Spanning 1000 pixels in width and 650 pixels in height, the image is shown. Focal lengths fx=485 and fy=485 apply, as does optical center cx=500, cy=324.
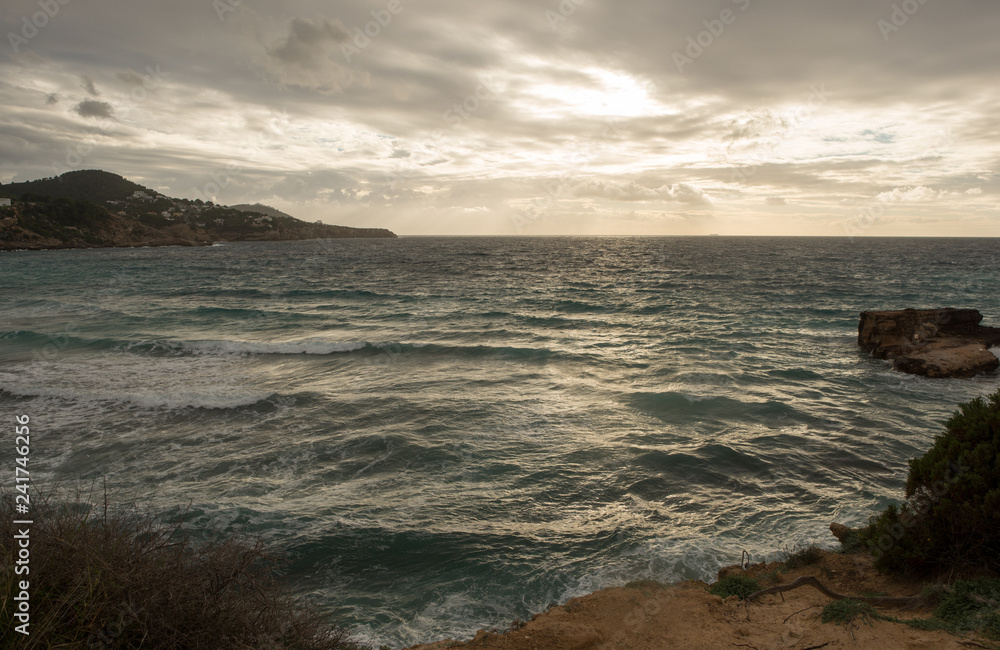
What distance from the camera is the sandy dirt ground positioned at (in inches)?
202

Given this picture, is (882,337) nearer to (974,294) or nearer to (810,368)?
(810,368)

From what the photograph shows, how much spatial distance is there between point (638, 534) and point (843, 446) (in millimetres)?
7080

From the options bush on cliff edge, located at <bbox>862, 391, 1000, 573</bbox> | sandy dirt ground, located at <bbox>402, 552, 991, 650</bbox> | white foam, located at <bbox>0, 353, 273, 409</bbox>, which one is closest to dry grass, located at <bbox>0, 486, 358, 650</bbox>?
sandy dirt ground, located at <bbox>402, 552, 991, 650</bbox>

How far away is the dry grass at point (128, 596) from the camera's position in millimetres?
3406

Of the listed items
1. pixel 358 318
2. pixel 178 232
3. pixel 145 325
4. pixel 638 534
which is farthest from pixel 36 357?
pixel 178 232

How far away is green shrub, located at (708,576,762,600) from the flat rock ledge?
17099mm

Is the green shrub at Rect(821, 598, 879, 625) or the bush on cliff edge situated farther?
the bush on cliff edge

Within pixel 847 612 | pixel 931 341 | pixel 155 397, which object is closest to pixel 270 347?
pixel 155 397

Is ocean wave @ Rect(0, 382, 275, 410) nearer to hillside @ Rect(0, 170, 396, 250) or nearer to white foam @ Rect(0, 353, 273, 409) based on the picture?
white foam @ Rect(0, 353, 273, 409)

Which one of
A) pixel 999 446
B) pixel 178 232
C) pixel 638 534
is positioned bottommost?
pixel 638 534

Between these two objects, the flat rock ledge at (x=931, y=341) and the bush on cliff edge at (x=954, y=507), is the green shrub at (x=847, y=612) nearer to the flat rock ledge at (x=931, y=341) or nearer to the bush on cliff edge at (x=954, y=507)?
the bush on cliff edge at (x=954, y=507)

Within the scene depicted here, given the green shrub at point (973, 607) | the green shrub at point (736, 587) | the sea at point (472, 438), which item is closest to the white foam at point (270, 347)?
the sea at point (472, 438)

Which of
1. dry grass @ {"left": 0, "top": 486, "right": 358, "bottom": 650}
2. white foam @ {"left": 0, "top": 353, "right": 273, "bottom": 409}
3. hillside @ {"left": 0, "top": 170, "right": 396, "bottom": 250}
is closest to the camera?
dry grass @ {"left": 0, "top": 486, "right": 358, "bottom": 650}

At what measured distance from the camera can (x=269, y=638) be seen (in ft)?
13.2
